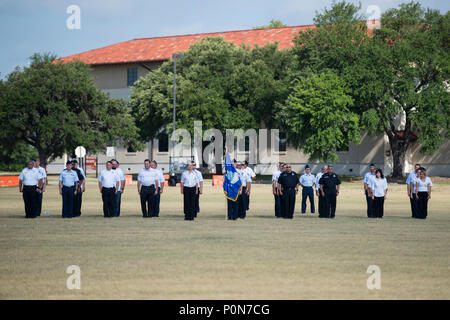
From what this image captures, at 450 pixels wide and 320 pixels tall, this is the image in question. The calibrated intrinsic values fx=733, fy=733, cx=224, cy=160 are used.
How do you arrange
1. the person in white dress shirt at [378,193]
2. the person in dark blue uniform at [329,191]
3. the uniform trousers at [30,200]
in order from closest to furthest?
the uniform trousers at [30,200] < the person in white dress shirt at [378,193] < the person in dark blue uniform at [329,191]

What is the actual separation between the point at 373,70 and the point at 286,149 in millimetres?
19638

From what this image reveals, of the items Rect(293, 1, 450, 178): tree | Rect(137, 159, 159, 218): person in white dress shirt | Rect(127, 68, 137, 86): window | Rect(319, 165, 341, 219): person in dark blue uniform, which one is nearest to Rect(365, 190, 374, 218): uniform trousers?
Rect(319, 165, 341, 219): person in dark blue uniform

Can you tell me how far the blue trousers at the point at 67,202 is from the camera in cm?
2231

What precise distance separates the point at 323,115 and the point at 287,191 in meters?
30.7

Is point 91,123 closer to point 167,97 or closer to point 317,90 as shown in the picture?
point 167,97

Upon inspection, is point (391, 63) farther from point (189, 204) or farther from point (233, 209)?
point (189, 204)

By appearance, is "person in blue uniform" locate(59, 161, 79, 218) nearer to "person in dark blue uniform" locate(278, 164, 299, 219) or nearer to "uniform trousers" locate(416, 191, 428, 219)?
"person in dark blue uniform" locate(278, 164, 299, 219)

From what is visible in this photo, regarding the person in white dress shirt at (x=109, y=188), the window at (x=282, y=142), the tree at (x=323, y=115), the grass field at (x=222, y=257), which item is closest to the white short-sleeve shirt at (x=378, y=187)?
the grass field at (x=222, y=257)

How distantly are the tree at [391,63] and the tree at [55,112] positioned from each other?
16405mm

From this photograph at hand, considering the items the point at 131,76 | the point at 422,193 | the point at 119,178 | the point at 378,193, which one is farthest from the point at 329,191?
the point at 131,76

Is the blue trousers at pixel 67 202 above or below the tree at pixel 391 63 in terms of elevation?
below

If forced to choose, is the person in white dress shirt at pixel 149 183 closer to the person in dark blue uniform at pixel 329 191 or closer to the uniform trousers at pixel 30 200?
the uniform trousers at pixel 30 200

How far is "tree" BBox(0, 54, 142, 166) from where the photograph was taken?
180ft
